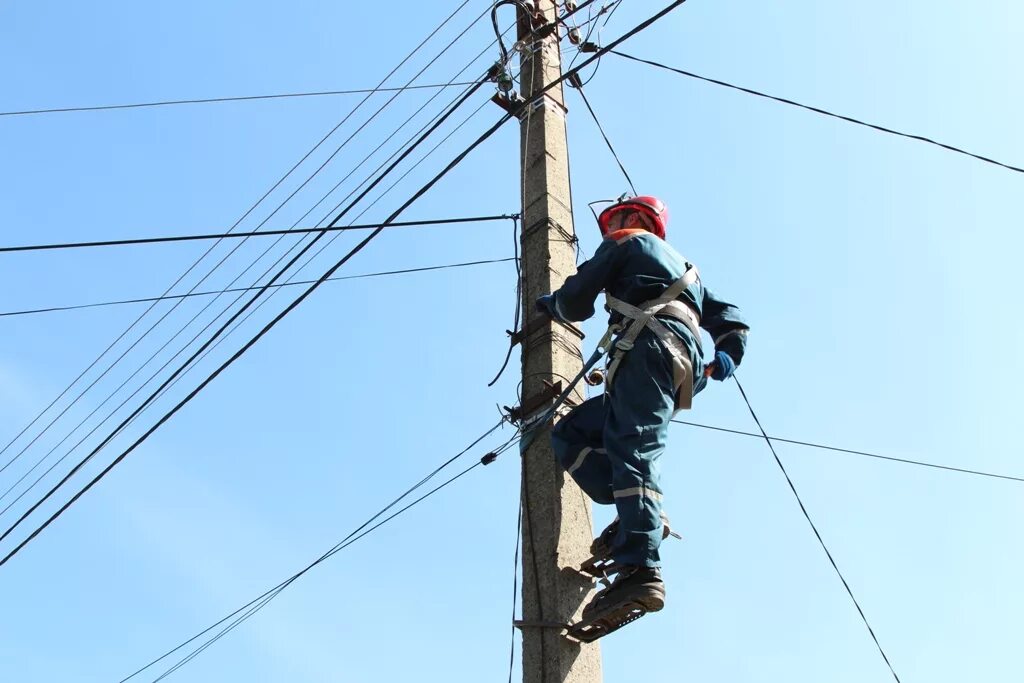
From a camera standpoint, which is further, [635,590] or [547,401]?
[547,401]

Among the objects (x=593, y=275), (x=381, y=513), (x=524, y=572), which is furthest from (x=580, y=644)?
(x=381, y=513)

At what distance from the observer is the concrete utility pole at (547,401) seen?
375cm

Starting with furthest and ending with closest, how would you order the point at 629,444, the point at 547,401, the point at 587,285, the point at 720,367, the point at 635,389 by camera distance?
1. the point at 547,401
2. the point at 720,367
3. the point at 587,285
4. the point at 635,389
5. the point at 629,444

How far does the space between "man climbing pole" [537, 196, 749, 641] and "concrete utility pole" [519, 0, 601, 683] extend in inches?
4.6

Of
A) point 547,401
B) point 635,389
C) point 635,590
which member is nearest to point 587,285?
point 635,389

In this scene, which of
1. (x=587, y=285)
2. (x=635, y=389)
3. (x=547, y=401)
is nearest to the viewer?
(x=635, y=389)

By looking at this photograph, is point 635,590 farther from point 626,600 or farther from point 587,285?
point 587,285

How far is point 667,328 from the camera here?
3838mm

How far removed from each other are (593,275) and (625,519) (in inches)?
37.7

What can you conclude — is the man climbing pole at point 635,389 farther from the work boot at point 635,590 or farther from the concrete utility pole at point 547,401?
the concrete utility pole at point 547,401

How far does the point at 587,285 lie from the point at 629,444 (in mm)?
679

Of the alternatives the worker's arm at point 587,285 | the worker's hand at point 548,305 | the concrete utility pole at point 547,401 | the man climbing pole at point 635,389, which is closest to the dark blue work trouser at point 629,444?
the man climbing pole at point 635,389

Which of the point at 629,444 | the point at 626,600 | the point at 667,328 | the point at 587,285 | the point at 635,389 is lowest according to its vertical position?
the point at 626,600

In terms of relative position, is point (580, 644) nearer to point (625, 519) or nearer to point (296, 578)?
point (625, 519)
